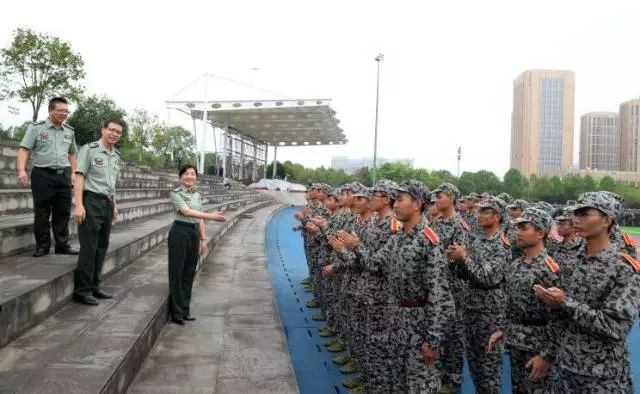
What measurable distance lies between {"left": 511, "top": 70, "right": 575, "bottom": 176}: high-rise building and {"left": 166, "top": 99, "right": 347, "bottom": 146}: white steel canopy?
35994mm

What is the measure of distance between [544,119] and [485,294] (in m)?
74.6

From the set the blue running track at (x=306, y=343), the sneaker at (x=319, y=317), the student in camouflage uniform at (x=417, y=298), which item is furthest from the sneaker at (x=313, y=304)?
the student in camouflage uniform at (x=417, y=298)

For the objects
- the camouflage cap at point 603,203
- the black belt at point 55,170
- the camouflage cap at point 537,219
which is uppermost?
the black belt at point 55,170

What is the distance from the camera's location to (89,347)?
112 inches

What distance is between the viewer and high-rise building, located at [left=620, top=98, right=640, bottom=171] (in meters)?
63.3

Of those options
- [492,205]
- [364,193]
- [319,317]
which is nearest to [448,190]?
[492,205]

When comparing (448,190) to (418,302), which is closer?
(418,302)

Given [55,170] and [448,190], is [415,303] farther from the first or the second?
[55,170]

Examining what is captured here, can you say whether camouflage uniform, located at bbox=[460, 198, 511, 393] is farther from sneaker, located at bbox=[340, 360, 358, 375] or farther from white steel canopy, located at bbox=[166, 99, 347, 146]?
white steel canopy, located at bbox=[166, 99, 347, 146]

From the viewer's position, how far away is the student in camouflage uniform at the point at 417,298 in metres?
2.70

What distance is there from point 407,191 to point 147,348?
87.9 inches

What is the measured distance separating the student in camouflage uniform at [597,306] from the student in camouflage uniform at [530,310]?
0.35 metres

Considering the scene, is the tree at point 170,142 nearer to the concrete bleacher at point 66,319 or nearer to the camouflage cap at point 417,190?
the concrete bleacher at point 66,319

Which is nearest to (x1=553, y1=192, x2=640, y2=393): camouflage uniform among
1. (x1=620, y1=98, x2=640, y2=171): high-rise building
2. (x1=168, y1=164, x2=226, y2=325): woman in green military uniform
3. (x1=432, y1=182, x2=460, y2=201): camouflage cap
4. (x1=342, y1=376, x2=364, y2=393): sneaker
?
(x1=432, y1=182, x2=460, y2=201): camouflage cap
